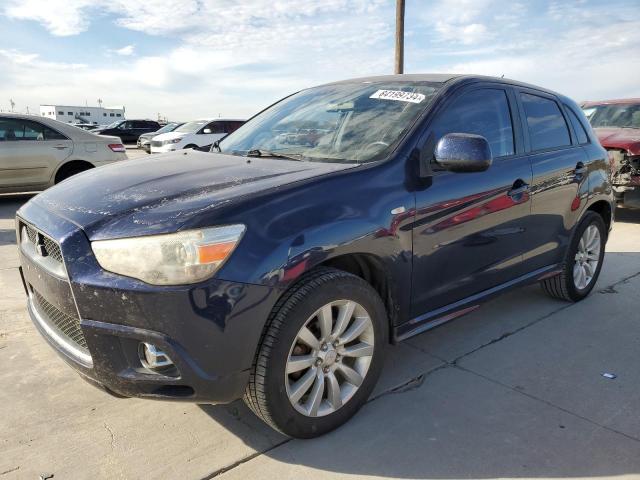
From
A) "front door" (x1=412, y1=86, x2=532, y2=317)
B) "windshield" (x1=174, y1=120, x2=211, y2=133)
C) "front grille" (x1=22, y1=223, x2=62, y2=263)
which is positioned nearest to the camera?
"front grille" (x1=22, y1=223, x2=62, y2=263)

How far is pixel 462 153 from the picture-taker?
276 cm

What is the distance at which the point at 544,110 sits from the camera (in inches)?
158

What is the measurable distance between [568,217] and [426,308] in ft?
5.77

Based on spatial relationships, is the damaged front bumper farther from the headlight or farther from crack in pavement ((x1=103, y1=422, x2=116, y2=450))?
crack in pavement ((x1=103, y1=422, x2=116, y2=450))

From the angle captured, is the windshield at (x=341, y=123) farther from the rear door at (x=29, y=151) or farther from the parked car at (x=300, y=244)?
the rear door at (x=29, y=151)

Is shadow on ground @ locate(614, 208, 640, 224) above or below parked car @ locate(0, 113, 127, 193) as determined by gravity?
below

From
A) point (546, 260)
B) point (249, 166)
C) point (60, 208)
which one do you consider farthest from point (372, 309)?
point (546, 260)

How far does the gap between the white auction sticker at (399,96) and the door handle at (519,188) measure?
85 centimetres

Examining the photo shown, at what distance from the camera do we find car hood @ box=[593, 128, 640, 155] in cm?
765

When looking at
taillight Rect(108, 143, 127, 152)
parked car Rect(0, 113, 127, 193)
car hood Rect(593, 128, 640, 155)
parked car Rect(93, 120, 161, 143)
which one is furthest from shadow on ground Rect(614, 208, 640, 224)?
parked car Rect(93, 120, 161, 143)

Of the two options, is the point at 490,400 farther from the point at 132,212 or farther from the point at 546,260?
the point at 132,212

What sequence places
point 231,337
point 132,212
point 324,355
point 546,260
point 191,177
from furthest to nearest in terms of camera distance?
point 546,260
point 191,177
point 324,355
point 132,212
point 231,337

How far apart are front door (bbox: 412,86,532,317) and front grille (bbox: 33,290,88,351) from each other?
1628 millimetres

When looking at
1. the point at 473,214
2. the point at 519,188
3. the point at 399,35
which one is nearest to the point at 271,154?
the point at 473,214
